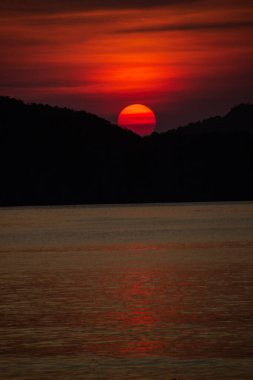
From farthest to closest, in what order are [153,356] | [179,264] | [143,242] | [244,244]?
[143,242]
[244,244]
[179,264]
[153,356]

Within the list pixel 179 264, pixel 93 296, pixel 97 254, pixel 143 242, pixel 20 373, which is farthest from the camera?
pixel 143 242

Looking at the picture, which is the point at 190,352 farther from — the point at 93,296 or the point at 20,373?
the point at 93,296

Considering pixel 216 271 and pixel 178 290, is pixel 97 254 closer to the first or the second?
pixel 216 271

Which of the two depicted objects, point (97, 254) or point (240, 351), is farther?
point (97, 254)

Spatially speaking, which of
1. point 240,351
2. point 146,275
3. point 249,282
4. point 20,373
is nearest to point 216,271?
point 146,275

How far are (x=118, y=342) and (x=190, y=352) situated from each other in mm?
2502

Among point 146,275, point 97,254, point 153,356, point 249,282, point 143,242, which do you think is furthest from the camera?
point 143,242

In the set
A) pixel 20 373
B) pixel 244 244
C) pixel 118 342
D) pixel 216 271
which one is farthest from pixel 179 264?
pixel 20 373

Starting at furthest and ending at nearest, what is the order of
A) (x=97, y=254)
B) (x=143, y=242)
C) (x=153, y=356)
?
(x=143, y=242), (x=97, y=254), (x=153, y=356)

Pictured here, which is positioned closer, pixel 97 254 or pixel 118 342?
pixel 118 342

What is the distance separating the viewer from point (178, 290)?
146ft

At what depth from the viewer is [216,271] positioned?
5531cm

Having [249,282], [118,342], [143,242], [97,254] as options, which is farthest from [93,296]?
[143,242]

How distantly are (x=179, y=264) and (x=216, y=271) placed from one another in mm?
6995
